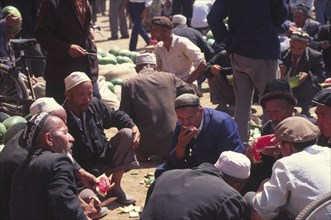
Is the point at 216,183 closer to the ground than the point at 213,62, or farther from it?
farther from it

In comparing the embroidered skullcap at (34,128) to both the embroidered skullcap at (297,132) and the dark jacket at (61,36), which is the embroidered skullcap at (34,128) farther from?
the dark jacket at (61,36)

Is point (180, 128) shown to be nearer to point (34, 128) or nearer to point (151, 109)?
point (34, 128)

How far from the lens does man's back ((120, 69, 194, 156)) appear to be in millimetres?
8406

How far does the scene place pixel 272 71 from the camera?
26.0 ft

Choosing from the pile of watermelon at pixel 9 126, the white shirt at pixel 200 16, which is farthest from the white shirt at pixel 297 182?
the white shirt at pixel 200 16

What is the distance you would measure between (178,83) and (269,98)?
2.39 meters

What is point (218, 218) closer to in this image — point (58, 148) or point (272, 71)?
point (58, 148)

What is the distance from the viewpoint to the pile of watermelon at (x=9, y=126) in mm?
8141

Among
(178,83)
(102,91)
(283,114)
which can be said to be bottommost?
(102,91)

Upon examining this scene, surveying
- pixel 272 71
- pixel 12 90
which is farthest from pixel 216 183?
pixel 12 90

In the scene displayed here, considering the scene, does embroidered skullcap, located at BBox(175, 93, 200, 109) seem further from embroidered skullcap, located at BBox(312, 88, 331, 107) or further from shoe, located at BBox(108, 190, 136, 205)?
shoe, located at BBox(108, 190, 136, 205)

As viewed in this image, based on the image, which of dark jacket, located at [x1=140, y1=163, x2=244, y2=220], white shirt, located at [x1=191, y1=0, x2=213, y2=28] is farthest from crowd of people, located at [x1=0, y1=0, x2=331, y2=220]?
white shirt, located at [x1=191, y1=0, x2=213, y2=28]

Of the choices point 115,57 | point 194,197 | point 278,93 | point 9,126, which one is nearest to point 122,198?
point 278,93

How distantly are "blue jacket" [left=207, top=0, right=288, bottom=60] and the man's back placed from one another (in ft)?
3.25
